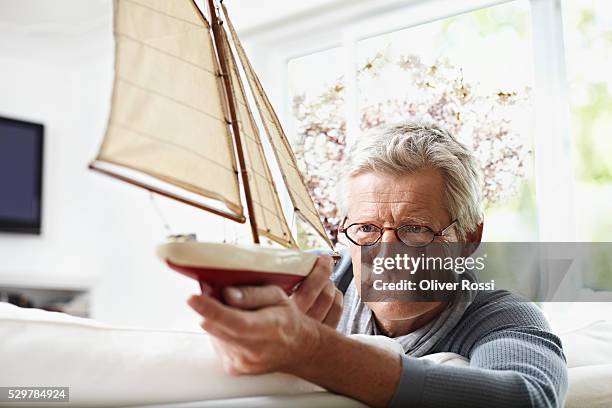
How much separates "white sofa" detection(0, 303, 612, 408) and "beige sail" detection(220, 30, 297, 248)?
0.17 metres

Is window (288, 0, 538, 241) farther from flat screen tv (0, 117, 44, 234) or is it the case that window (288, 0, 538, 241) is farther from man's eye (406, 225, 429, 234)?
flat screen tv (0, 117, 44, 234)

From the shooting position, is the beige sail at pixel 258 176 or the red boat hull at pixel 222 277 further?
the beige sail at pixel 258 176

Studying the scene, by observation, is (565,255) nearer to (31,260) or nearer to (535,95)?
(535,95)

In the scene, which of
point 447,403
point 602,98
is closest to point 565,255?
point 602,98

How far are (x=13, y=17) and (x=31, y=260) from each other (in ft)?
5.47

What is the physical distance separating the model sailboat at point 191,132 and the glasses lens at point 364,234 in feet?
1.70

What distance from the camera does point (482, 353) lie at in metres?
1.08

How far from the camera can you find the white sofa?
0.70 m

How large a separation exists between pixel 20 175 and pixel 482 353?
4547 millimetres

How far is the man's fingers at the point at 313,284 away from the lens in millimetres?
828

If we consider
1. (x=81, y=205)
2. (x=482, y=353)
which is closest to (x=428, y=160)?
(x=482, y=353)

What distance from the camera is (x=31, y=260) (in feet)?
16.6

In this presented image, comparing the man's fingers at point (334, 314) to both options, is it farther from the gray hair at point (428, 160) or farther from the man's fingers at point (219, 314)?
the gray hair at point (428, 160)

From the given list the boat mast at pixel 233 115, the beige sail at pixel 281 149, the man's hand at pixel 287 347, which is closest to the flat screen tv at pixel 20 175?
the beige sail at pixel 281 149
